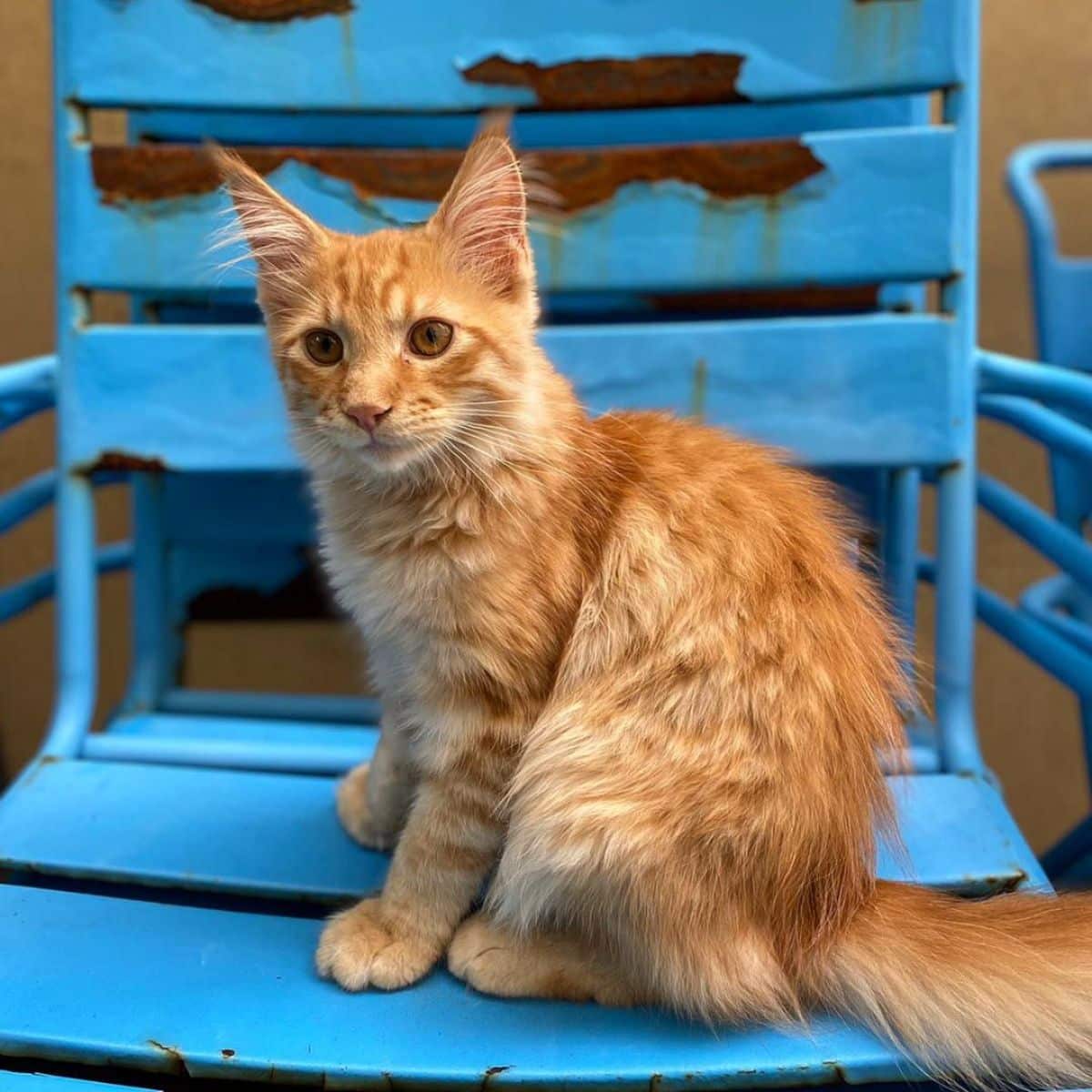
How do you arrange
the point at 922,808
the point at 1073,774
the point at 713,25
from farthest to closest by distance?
the point at 1073,774 → the point at 713,25 → the point at 922,808

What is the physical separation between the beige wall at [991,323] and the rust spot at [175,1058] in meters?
1.13

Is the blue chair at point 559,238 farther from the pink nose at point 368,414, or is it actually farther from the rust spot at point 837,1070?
the pink nose at point 368,414

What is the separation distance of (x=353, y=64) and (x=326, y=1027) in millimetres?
1144

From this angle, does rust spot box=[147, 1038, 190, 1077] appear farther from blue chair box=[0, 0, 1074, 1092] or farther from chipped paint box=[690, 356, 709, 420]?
chipped paint box=[690, 356, 709, 420]

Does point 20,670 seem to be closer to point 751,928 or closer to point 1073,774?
point 751,928

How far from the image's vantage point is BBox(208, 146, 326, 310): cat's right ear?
0.93 meters

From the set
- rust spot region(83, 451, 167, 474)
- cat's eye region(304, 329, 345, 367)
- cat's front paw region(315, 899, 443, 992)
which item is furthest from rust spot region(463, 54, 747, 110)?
cat's front paw region(315, 899, 443, 992)

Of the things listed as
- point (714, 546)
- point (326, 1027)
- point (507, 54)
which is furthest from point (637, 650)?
point (507, 54)

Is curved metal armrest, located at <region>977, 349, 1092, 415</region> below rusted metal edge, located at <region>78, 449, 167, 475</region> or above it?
above

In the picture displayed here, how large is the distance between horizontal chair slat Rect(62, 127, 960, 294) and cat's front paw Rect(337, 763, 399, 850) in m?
0.67

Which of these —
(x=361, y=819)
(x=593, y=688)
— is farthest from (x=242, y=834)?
(x=593, y=688)

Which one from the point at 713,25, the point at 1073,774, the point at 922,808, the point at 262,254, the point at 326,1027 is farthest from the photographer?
the point at 1073,774

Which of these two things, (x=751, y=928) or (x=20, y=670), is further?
(x=20, y=670)

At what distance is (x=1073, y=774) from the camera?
76.1 inches
